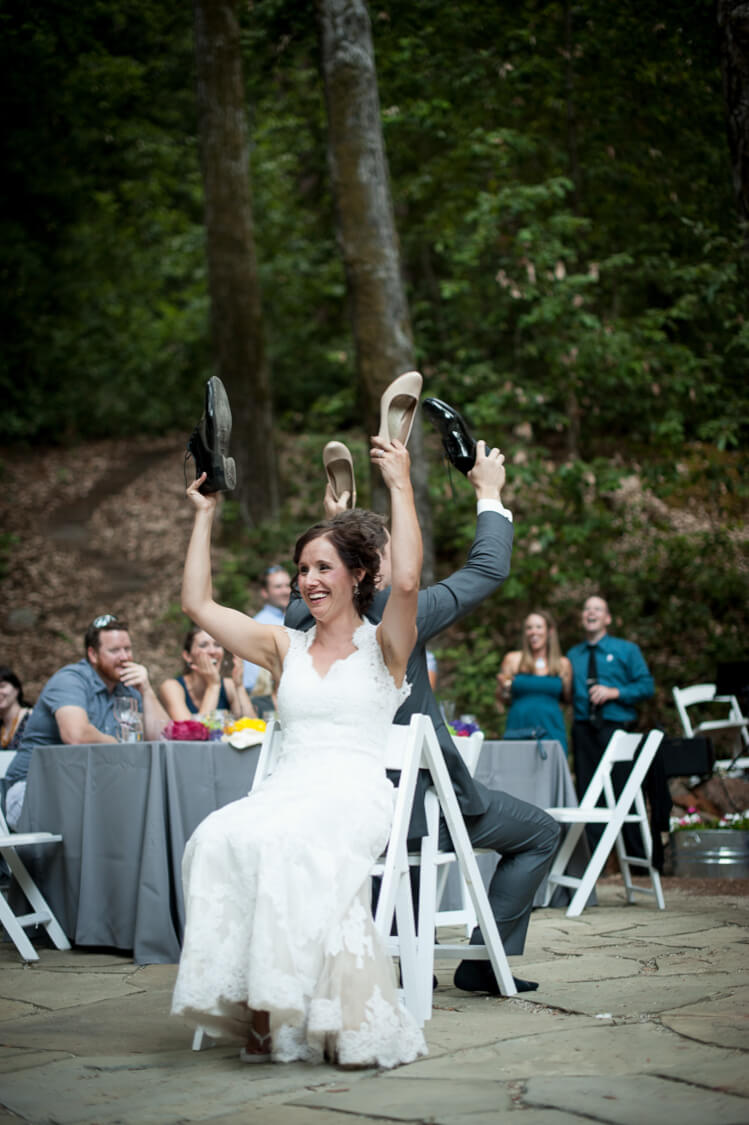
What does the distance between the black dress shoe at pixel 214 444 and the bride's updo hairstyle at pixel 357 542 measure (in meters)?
0.31

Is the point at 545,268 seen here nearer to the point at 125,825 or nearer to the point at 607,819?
the point at 607,819

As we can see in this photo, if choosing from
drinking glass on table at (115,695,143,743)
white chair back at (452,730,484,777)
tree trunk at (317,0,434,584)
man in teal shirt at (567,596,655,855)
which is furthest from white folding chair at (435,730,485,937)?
tree trunk at (317,0,434,584)

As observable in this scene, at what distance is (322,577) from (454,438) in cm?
68

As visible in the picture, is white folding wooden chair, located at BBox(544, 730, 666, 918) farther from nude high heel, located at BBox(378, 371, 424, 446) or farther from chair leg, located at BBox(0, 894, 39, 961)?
nude high heel, located at BBox(378, 371, 424, 446)

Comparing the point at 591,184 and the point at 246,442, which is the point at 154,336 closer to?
the point at 246,442

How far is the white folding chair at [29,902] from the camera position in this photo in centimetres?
511

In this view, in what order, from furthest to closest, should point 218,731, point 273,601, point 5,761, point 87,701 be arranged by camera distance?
point 273,601
point 5,761
point 87,701
point 218,731

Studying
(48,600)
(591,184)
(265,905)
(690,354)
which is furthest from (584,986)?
(48,600)

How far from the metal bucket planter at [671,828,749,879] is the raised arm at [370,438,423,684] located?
5.11m

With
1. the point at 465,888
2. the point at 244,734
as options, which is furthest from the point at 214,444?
the point at 465,888

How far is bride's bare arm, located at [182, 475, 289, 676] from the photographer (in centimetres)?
356

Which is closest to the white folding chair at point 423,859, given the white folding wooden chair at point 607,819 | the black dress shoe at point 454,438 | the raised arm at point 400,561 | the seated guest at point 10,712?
the raised arm at point 400,561

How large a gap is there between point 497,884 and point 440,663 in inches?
340

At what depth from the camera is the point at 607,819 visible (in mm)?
6199
